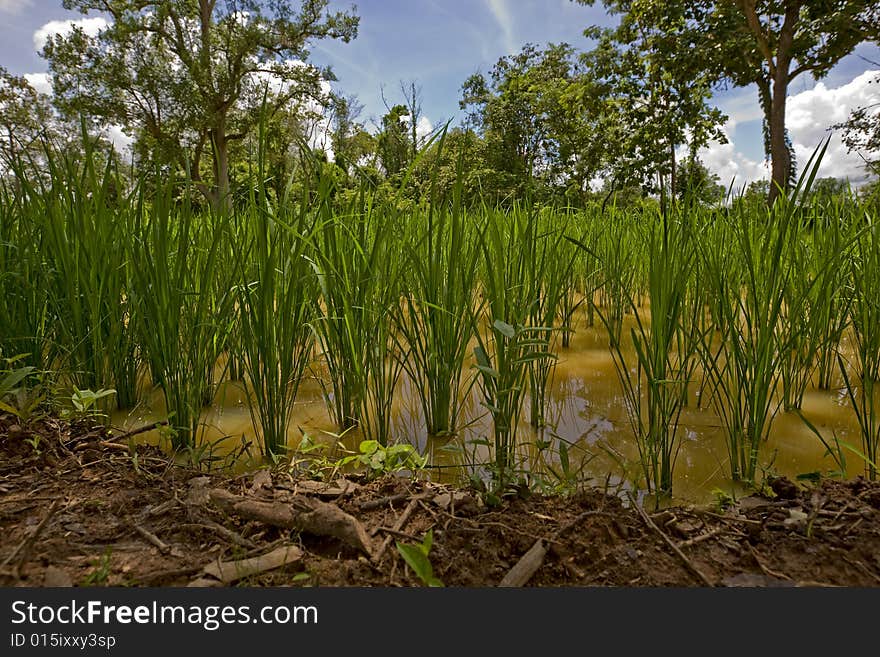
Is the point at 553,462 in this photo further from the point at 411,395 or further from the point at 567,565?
the point at 411,395

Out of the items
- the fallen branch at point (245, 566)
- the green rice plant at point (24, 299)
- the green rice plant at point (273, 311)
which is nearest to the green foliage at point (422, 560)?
the fallen branch at point (245, 566)

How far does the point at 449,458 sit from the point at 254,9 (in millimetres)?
23957

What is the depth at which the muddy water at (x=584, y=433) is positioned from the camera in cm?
122

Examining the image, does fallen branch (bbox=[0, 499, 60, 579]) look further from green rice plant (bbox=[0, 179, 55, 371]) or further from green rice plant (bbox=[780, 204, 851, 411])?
green rice plant (bbox=[780, 204, 851, 411])

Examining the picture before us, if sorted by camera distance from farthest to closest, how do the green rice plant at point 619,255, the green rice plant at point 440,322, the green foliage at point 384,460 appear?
Result: the green rice plant at point 619,255 < the green rice plant at point 440,322 < the green foliage at point 384,460

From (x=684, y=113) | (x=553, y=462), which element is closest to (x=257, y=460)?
(x=553, y=462)

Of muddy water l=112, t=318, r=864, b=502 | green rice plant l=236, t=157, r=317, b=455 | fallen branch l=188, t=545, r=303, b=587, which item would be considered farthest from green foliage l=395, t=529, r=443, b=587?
green rice plant l=236, t=157, r=317, b=455

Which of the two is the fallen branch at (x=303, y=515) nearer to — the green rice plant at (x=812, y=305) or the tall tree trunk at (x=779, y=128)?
the green rice plant at (x=812, y=305)

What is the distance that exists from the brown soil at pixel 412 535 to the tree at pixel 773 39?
9337 mm

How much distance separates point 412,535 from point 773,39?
12.9m

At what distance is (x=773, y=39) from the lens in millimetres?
9555

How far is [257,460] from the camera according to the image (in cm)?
129

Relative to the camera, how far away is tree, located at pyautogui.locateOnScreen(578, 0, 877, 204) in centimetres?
834

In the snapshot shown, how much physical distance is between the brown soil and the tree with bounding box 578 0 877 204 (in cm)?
934
